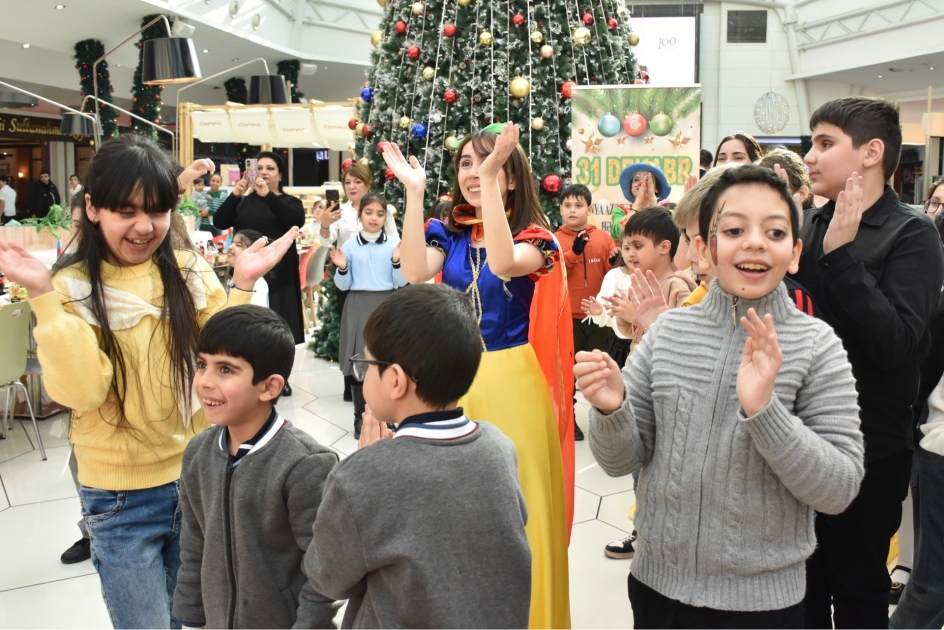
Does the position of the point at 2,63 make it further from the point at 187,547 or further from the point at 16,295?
the point at 187,547

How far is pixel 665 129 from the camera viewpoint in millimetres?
5324

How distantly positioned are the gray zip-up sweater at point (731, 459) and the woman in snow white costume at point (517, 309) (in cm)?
74

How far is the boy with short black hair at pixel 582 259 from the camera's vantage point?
4.88 metres

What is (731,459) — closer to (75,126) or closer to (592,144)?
(592,144)

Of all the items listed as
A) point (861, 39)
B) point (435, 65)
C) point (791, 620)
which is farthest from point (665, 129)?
point (861, 39)

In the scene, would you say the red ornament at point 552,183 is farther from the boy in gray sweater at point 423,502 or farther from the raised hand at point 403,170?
the boy in gray sweater at point 423,502

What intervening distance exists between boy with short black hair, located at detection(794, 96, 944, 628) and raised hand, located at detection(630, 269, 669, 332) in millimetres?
375

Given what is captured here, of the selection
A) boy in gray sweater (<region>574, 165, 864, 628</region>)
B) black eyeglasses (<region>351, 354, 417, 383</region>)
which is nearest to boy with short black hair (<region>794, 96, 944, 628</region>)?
boy in gray sweater (<region>574, 165, 864, 628</region>)

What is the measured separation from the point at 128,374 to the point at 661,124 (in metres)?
4.35

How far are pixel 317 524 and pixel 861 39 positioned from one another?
60.2 feet

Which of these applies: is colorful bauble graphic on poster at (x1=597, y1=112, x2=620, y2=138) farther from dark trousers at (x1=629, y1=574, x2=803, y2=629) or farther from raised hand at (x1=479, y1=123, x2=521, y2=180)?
dark trousers at (x1=629, y1=574, x2=803, y2=629)

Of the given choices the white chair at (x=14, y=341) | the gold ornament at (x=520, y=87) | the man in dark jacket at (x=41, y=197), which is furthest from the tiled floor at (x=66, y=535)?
the man in dark jacket at (x=41, y=197)

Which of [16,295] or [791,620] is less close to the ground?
[16,295]

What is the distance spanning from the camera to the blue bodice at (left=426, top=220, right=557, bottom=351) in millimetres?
2371
